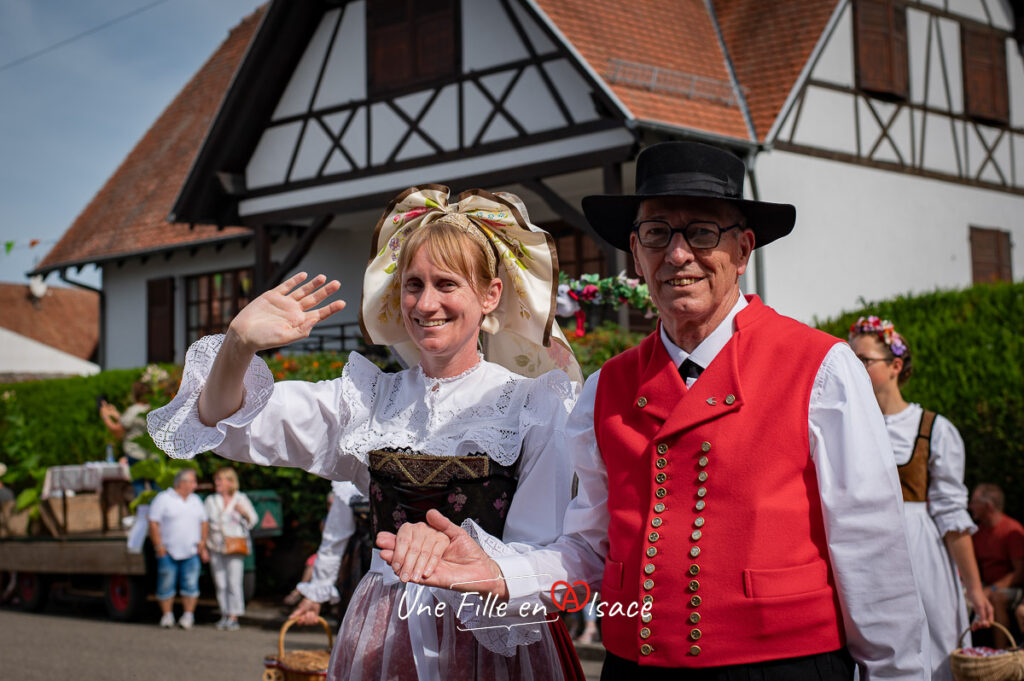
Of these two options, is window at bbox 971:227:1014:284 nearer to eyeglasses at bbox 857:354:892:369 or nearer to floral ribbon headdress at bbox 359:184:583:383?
eyeglasses at bbox 857:354:892:369

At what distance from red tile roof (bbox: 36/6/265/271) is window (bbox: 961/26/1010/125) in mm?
11224

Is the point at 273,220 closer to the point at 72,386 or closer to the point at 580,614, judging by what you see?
the point at 72,386

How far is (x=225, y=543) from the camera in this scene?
10023 mm

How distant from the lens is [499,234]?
319 cm

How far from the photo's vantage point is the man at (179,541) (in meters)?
9.92

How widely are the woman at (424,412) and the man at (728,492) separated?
0.38 m

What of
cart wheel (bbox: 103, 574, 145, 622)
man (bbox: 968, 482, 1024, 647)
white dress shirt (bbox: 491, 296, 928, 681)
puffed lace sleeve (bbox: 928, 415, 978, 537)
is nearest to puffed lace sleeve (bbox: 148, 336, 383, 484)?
white dress shirt (bbox: 491, 296, 928, 681)

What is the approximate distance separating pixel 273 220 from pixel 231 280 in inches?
133

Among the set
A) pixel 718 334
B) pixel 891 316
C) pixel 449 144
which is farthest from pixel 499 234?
pixel 449 144

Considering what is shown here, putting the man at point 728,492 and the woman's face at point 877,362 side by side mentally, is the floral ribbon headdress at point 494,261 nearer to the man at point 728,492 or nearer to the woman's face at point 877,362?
the man at point 728,492

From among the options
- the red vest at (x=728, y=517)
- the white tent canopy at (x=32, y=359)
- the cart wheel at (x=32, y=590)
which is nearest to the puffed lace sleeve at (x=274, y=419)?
the red vest at (x=728, y=517)

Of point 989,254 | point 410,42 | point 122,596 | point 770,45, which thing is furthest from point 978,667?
point 989,254

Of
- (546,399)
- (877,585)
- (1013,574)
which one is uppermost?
(546,399)

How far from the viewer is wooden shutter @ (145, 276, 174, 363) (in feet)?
63.0
